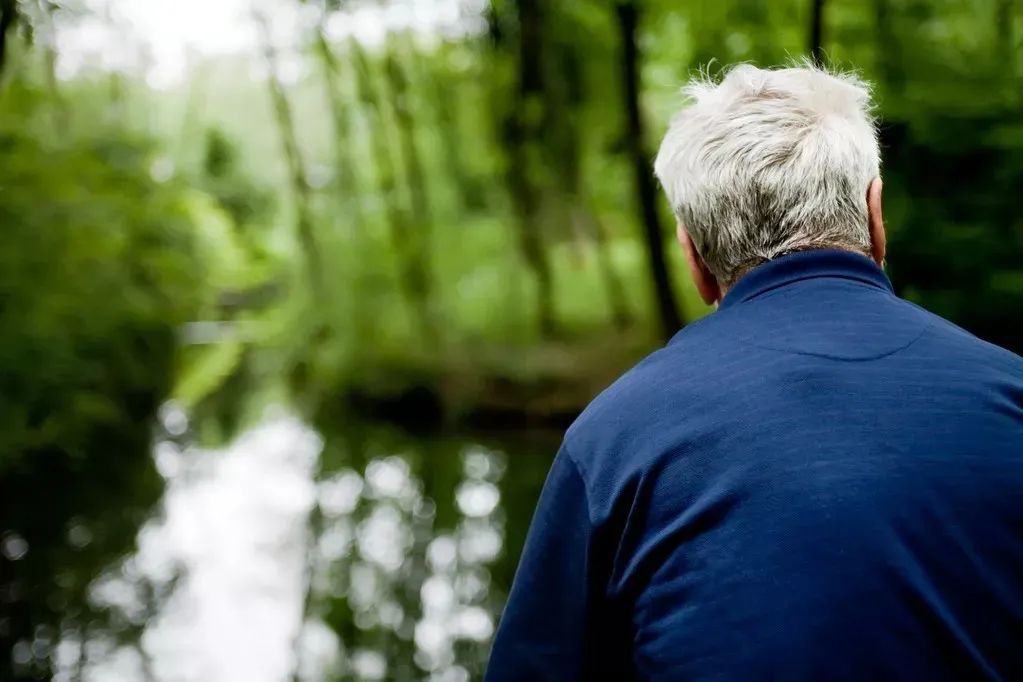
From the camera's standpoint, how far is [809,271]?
1.14 m

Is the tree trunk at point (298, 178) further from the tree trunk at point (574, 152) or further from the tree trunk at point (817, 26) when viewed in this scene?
the tree trunk at point (817, 26)

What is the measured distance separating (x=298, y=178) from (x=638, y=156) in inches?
179

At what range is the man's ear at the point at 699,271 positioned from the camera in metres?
1.30

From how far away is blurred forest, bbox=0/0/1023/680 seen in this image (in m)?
4.40

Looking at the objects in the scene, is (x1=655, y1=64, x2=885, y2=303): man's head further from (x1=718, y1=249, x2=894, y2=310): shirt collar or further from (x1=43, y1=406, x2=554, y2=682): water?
(x1=43, y1=406, x2=554, y2=682): water

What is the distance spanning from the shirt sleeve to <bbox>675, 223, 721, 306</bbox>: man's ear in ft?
1.12

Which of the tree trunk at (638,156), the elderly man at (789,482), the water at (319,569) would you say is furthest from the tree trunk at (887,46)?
the elderly man at (789,482)

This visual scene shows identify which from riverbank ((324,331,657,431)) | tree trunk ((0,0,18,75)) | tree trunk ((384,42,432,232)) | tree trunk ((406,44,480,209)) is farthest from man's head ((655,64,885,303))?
tree trunk ((406,44,480,209))

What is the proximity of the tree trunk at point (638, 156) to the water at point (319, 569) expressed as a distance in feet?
6.62

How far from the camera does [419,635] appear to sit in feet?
16.7

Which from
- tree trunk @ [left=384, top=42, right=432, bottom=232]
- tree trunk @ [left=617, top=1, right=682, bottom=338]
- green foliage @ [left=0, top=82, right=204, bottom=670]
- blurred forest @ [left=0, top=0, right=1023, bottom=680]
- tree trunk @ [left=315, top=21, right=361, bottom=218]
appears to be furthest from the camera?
tree trunk @ [left=384, top=42, right=432, bottom=232]

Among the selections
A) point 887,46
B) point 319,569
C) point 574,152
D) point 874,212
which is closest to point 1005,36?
point 887,46

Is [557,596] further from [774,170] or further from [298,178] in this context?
[298,178]

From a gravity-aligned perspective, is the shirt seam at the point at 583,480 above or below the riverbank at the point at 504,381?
above
